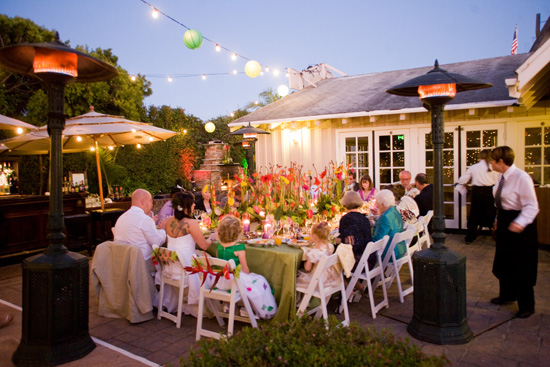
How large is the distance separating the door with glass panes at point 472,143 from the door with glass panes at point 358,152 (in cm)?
200

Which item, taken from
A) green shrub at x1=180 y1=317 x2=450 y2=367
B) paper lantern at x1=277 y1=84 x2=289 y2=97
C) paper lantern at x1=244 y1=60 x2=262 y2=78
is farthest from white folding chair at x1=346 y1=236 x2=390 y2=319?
paper lantern at x1=277 y1=84 x2=289 y2=97

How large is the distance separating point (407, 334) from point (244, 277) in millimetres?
1609

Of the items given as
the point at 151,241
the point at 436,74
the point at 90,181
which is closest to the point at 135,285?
the point at 151,241

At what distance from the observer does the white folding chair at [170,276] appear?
4.10 metres

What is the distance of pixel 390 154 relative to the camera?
30.5 feet

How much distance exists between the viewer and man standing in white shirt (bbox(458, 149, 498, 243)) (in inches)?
296

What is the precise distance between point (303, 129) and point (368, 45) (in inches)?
1116

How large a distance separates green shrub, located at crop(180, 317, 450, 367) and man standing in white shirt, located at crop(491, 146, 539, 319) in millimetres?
2600

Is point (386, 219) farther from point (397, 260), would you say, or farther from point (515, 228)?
point (515, 228)

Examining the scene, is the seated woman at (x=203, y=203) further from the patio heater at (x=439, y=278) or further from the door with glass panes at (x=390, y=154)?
the door with glass panes at (x=390, y=154)

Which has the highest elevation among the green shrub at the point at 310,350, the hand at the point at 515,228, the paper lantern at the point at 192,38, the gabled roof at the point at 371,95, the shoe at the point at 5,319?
the paper lantern at the point at 192,38

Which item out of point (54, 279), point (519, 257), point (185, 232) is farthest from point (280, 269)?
point (519, 257)

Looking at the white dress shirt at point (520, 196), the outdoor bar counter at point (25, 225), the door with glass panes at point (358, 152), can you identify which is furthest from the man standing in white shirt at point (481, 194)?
the outdoor bar counter at point (25, 225)

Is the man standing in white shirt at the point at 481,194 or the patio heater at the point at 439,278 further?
the man standing in white shirt at the point at 481,194
